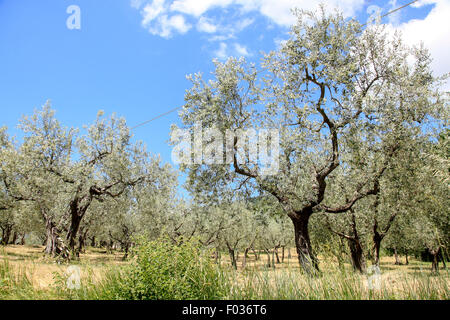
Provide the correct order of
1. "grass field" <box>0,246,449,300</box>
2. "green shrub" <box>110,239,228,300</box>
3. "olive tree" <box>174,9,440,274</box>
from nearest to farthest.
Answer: "grass field" <box>0,246,449,300</box> → "green shrub" <box>110,239,228,300</box> → "olive tree" <box>174,9,440,274</box>

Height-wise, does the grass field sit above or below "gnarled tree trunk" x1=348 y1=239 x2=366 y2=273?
above

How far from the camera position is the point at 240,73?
60.1 feet

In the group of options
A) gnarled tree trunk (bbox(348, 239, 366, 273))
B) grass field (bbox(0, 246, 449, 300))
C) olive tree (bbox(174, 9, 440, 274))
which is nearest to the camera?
grass field (bbox(0, 246, 449, 300))

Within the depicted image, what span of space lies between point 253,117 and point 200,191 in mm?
5851

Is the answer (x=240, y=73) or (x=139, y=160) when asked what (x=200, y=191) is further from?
(x=139, y=160)

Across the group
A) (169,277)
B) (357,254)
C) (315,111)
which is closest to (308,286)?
(169,277)

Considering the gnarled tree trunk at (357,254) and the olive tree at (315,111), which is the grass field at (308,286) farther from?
the gnarled tree trunk at (357,254)

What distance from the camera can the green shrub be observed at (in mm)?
6883

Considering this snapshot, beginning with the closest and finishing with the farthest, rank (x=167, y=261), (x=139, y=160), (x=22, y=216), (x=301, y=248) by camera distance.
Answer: (x=167, y=261), (x=301, y=248), (x=139, y=160), (x=22, y=216)

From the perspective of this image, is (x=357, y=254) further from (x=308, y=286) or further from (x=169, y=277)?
(x=169, y=277)

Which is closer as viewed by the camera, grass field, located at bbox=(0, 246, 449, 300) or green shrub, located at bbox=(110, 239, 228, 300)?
grass field, located at bbox=(0, 246, 449, 300)

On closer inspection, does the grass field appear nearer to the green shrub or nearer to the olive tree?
the green shrub

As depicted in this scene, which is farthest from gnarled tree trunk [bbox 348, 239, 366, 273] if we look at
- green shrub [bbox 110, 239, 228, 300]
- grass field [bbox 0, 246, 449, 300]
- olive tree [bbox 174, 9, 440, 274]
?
green shrub [bbox 110, 239, 228, 300]
